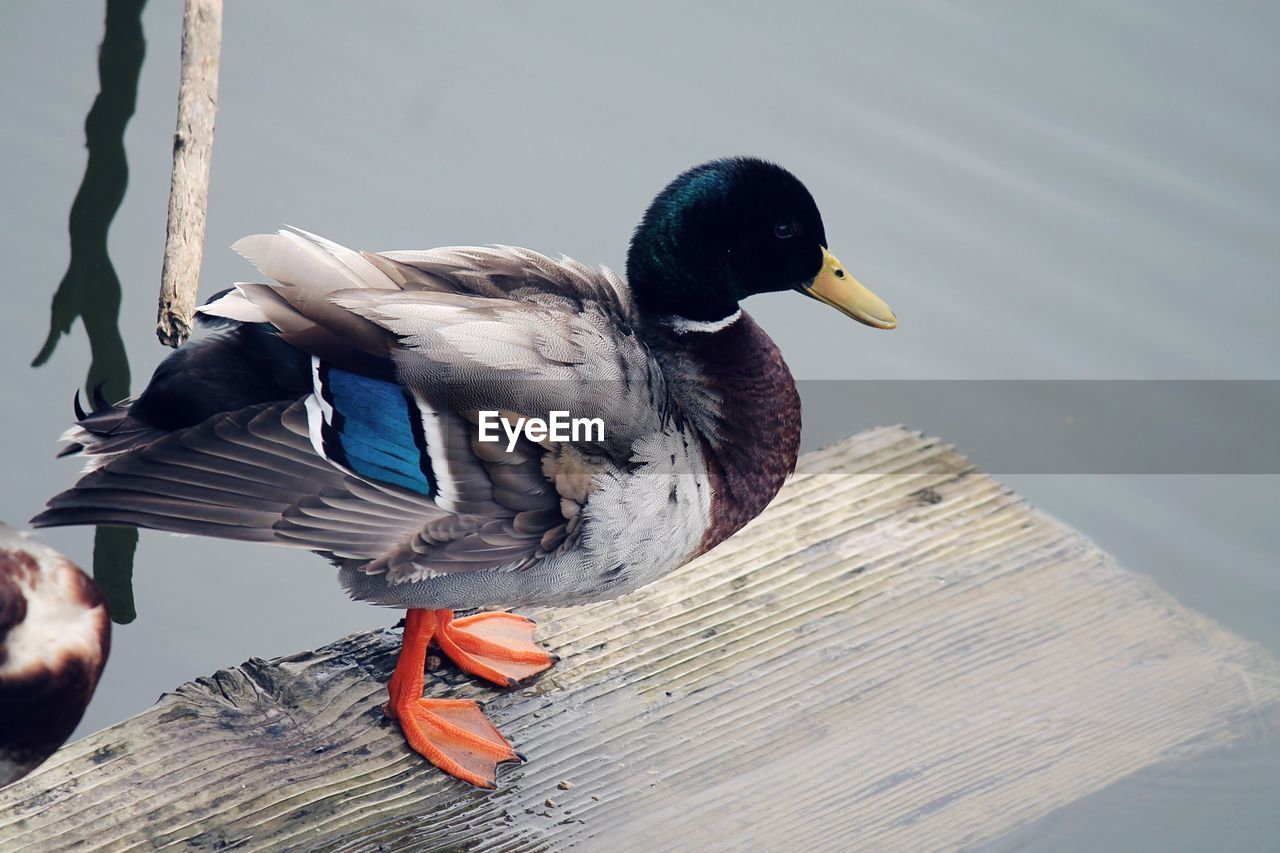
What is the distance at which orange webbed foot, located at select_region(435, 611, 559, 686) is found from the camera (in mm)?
2658

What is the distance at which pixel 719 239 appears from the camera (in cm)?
261

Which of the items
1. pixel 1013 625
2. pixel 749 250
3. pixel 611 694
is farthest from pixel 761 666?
pixel 749 250

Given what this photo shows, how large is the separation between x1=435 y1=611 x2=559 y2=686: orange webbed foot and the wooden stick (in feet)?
2.48

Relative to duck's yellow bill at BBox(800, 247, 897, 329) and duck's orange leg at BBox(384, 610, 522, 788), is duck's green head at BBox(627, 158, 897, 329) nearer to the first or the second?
duck's yellow bill at BBox(800, 247, 897, 329)

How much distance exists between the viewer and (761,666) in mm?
2688

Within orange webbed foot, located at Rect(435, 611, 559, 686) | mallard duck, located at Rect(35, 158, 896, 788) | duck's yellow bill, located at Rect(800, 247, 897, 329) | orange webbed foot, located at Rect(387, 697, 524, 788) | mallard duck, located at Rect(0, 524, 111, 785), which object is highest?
duck's yellow bill, located at Rect(800, 247, 897, 329)

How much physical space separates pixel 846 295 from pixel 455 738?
1.12 meters

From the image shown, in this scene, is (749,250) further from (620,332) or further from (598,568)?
(598,568)

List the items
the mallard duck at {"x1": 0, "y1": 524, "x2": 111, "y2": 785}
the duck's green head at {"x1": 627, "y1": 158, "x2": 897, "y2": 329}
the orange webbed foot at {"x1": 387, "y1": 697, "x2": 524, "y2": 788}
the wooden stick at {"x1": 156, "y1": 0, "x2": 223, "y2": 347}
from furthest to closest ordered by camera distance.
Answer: the wooden stick at {"x1": 156, "y1": 0, "x2": 223, "y2": 347} < the duck's green head at {"x1": 627, "y1": 158, "x2": 897, "y2": 329} < the orange webbed foot at {"x1": 387, "y1": 697, "x2": 524, "y2": 788} < the mallard duck at {"x1": 0, "y1": 524, "x2": 111, "y2": 785}

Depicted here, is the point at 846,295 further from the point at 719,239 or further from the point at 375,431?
the point at 375,431

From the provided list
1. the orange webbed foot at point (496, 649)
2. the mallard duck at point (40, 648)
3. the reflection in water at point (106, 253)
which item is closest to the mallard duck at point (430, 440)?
the orange webbed foot at point (496, 649)

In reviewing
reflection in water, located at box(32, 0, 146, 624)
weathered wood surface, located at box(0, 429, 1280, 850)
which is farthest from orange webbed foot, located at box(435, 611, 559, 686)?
reflection in water, located at box(32, 0, 146, 624)

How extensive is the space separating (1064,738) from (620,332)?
3.62ft

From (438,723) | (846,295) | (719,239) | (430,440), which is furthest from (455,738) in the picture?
(846,295)
